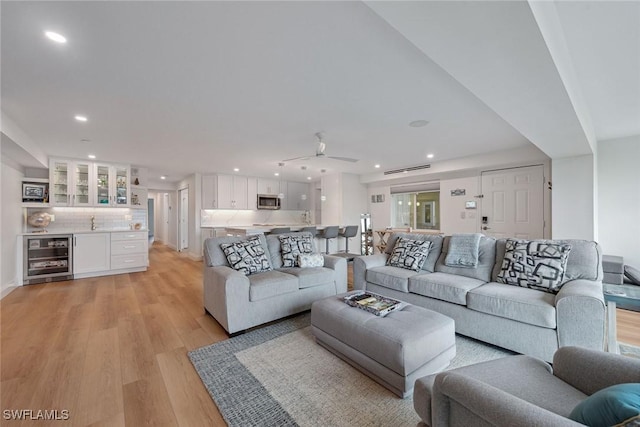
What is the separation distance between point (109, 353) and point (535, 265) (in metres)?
3.89

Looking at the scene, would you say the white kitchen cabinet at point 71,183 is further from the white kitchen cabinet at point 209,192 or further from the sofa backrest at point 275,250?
the sofa backrest at point 275,250

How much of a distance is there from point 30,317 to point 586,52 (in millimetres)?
5999

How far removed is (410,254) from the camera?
129 inches

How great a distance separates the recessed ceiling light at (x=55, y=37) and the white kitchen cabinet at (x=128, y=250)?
15.0ft

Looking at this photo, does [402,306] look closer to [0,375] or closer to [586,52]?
[586,52]

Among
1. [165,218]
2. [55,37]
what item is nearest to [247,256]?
[55,37]

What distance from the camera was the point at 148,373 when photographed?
197 cm

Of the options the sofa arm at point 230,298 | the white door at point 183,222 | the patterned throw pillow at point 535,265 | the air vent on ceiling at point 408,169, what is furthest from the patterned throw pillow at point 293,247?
the white door at point 183,222

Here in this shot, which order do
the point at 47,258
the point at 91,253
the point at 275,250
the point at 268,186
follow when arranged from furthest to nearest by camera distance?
the point at 268,186, the point at 91,253, the point at 47,258, the point at 275,250

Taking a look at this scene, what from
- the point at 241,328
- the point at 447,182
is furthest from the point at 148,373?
the point at 447,182

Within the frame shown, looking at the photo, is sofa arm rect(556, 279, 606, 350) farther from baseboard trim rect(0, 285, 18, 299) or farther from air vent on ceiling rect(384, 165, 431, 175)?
baseboard trim rect(0, 285, 18, 299)

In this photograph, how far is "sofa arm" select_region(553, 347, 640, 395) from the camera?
991 mm

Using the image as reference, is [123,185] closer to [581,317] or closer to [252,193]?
[252,193]

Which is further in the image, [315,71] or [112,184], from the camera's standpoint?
[112,184]
